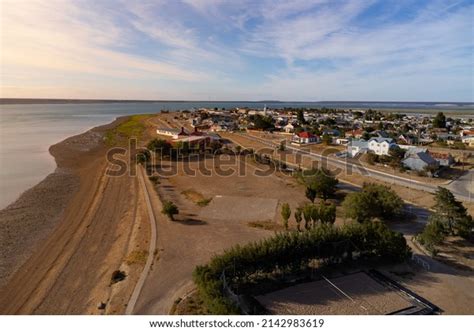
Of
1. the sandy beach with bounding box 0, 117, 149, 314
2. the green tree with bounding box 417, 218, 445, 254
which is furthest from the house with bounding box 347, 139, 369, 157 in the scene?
the sandy beach with bounding box 0, 117, 149, 314

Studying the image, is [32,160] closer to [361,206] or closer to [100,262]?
[100,262]

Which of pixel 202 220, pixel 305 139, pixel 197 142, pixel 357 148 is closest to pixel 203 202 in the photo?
pixel 202 220

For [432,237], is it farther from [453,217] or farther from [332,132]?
[332,132]

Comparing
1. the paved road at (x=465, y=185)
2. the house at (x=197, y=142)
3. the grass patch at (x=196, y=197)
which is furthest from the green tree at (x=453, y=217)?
the house at (x=197, y=142)

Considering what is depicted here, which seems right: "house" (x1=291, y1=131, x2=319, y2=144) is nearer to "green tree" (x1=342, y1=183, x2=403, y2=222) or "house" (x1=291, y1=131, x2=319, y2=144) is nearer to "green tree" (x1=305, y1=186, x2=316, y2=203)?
"green tree" (x1=305, y1=186, x2=316, y2=203)

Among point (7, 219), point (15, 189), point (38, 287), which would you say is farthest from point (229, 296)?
point (15, 189)

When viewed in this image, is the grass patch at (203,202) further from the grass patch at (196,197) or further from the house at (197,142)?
the house at (197,142)

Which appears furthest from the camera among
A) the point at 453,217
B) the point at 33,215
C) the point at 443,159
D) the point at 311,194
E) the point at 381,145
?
the point at 381,145
